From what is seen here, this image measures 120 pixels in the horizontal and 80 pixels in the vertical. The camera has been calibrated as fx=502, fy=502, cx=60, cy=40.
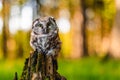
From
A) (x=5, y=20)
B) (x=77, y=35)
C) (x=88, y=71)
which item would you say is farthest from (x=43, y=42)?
(x=5, y=20)

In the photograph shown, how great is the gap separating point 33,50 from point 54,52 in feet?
0.60

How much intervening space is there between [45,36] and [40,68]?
0.30 metres

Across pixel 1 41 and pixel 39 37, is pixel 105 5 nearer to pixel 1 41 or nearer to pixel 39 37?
pixel 1 41

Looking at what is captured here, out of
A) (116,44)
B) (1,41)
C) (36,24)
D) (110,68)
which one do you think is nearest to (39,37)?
(36,24)

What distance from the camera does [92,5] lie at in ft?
110

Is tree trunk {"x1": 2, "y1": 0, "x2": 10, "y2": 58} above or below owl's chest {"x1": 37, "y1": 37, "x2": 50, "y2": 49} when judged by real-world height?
above

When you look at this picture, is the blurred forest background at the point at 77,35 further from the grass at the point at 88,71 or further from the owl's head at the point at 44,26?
the owl's head at the point at 44,26

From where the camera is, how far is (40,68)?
4090 mm

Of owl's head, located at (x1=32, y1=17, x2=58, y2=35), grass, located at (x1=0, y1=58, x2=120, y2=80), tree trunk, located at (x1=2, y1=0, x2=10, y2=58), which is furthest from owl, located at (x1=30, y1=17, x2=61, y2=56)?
tree trunk, located at (x1=2, y1=0, x2=10, y2=58)

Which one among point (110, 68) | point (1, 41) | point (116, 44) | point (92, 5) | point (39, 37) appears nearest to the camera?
point (39, 37)

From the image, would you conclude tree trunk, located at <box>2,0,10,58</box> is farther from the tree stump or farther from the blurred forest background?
the tree stump

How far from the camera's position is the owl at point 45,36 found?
3941 mm

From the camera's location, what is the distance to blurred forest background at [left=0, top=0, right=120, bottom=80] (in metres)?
12.5

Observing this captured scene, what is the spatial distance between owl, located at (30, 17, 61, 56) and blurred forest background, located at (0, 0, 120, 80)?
6876 millimetres
